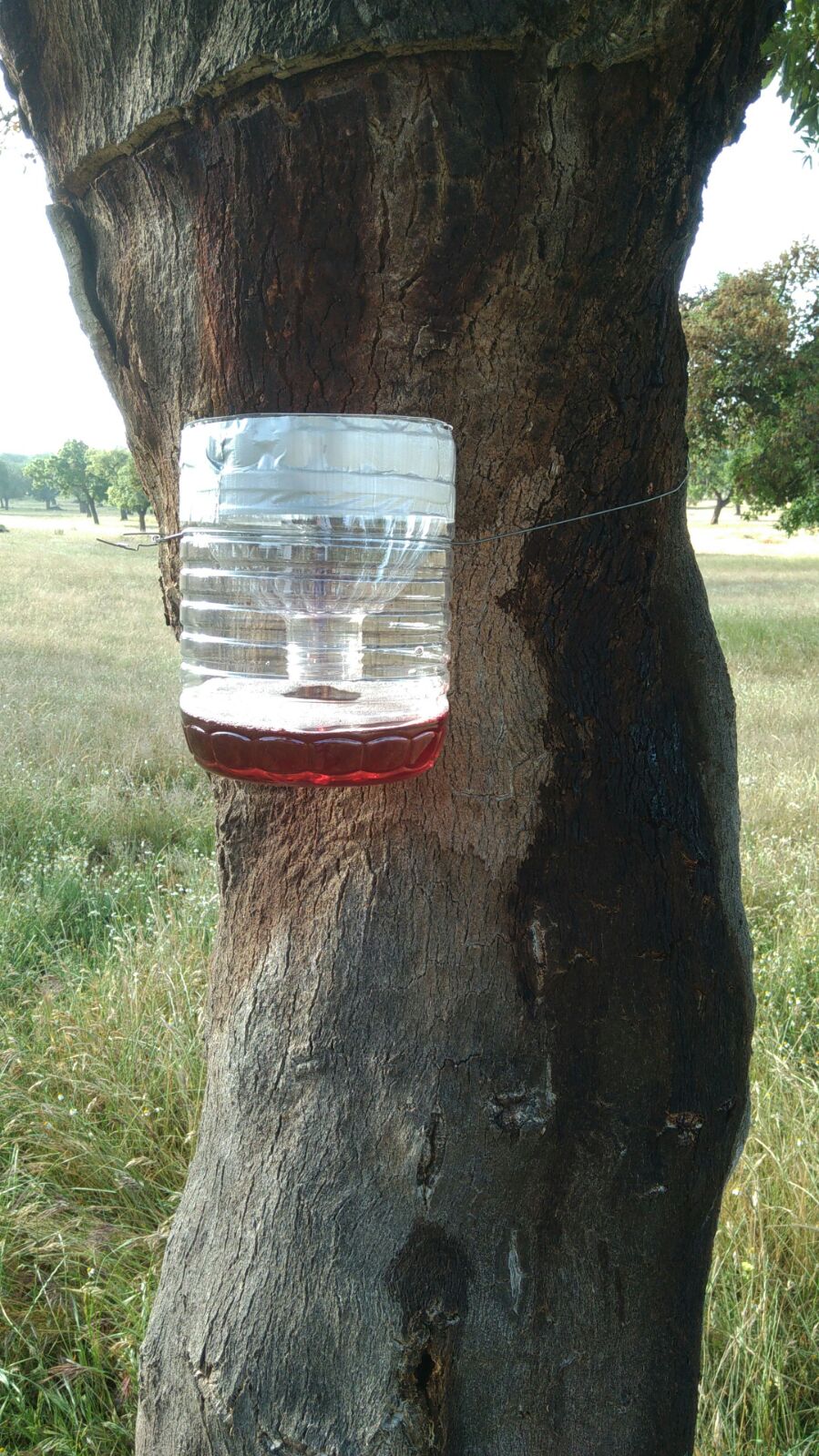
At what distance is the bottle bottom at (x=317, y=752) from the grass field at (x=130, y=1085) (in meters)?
1.67

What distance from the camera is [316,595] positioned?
128 cm

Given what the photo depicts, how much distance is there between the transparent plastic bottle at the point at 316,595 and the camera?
1047 mm

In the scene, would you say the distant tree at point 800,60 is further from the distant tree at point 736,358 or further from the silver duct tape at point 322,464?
the distant tree at point 736,358

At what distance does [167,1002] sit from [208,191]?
8.23ft

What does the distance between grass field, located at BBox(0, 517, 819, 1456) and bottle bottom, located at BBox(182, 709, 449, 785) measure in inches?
65.7

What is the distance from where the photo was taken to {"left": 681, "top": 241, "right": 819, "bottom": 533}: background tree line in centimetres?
1188

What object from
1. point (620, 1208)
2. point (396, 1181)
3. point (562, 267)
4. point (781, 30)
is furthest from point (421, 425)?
point (781, 30)

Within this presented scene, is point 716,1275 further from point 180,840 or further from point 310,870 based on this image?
point 180,840

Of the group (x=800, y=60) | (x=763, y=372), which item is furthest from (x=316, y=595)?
(x=763, y=372)

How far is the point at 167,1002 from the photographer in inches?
123

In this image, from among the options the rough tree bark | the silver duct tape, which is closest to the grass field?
the rough tree bark

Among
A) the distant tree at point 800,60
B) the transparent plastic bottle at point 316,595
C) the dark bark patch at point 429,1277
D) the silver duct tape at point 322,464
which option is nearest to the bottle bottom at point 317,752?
the transparent plastic bottle at point 316,595

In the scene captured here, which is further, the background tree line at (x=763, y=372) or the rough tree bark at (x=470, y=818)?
the background tree line at (x=763, y=372)

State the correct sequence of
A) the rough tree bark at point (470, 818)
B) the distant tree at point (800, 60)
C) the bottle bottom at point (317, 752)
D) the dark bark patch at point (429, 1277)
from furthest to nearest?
the distant tree at point (800, 60) < the dark bark patch at point (429, 1277) < the rough tree bark at point (470, 818) < the bottle bottom at point (317, 752)
